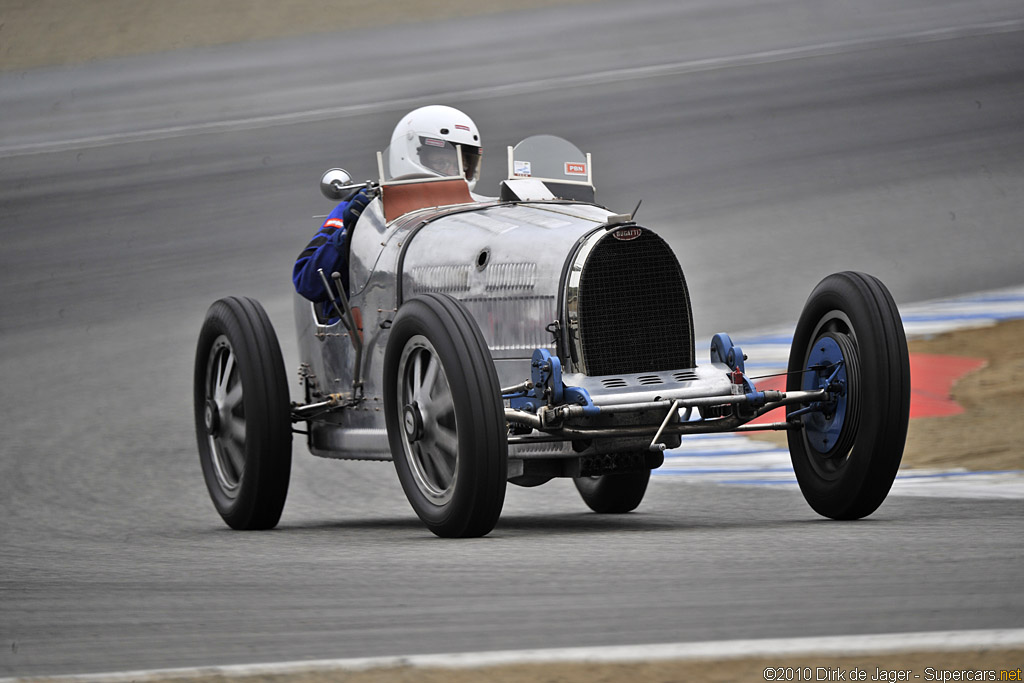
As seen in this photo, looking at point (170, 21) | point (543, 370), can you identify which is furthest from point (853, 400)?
point (170, 21)

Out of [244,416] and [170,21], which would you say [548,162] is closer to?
[244,416]

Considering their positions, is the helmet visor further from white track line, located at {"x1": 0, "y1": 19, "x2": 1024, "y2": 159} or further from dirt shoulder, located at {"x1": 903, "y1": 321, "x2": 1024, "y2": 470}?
white track line, located at {"x1": 0, "y1": 19, "x2": 1024, "y2": 159}

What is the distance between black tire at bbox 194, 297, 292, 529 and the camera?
9562mm

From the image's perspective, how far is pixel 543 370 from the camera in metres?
8.05

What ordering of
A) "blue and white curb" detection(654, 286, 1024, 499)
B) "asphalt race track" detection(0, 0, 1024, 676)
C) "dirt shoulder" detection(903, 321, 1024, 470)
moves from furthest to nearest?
"dirt shoulder" detection(903, 321, 1024, 470) → "blue and white curb" detection(654, 286, 1024, 499) → "asphalt race track" detection(0, 0, 1024, 676)

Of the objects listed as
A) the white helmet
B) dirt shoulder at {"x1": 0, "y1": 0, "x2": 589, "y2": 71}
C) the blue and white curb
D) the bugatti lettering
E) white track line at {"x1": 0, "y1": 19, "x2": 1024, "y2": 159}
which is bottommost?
the blue and white curb

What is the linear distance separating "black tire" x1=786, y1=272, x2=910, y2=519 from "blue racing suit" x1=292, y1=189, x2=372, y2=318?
2796mm

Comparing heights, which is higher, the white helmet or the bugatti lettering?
the white helmet

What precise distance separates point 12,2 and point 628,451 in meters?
25.7

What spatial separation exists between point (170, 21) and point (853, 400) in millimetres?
25533

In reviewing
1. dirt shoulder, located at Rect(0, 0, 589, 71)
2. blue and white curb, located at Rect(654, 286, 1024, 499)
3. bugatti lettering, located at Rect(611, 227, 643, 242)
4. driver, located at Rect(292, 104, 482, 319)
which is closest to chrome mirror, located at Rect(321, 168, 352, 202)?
driver, located at Rect(292, 104, 482, 319)

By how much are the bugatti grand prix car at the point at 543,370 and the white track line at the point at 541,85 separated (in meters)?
16.3

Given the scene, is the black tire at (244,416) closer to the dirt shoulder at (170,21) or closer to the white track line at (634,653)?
the white track line at (634,653)

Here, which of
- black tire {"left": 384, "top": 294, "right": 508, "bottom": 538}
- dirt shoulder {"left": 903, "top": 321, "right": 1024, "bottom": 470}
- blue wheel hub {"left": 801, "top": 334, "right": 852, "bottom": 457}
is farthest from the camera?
dirt shoulder {"left": 903, "top": 321, "right": 1024, "bottom": 470}
